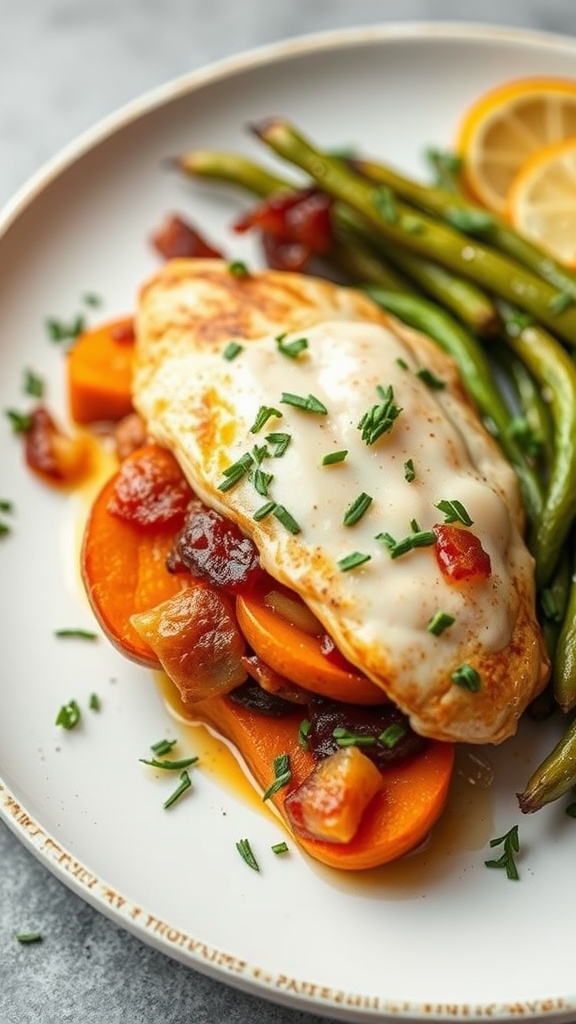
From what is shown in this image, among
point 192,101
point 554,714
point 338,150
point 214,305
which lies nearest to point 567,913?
point 554,714

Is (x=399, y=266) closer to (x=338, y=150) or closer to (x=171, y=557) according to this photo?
(x=338, y=150)

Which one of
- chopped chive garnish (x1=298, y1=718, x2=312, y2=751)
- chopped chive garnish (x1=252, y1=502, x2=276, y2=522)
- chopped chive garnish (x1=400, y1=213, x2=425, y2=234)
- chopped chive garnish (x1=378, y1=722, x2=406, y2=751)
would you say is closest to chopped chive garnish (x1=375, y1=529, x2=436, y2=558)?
chopped chive garnish (x1=252, y1=502, x2=276, y2=522)

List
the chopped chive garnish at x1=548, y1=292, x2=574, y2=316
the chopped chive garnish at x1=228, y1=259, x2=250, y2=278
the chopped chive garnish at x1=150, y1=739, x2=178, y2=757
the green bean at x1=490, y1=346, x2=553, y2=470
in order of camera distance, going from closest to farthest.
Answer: the chopped chive garnish at x1=150, y1=739, x2=178, y2=757 < the green bean at x1=490, y1=346, x2=553, y2=470 < the chopped chive garnish at x1=228, y1=259, x2=250, y2=278 < the chopped chive garnish at x1=548, y1=292, x2=574, y2=316

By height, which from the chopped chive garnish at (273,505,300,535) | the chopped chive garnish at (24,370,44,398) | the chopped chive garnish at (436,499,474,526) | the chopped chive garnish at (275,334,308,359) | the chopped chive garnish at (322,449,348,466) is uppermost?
the chopped chive garnish at (24,370,44,398)

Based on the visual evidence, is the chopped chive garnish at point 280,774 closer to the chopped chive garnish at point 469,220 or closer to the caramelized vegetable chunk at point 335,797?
the caramelized vegetable chunk at point 335,797

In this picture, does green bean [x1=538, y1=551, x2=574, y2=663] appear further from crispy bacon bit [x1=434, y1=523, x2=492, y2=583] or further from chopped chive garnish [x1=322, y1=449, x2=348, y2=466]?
chopped chive garnish [x1=322, y1=449, x2=348, y2=466]

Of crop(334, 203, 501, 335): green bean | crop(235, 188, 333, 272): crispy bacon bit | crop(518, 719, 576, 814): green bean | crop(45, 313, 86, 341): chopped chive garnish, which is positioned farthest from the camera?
crop(235, 188, 333, 272): crispy bacon bit
